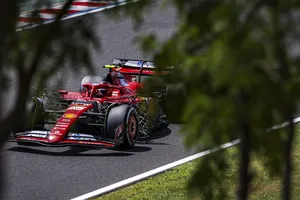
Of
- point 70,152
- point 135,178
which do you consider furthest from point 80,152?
point 135,178

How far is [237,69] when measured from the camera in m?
2.62

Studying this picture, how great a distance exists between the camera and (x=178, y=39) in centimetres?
305

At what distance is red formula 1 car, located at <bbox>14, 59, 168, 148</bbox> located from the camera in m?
11.2

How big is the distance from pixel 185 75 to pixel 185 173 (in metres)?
7.12

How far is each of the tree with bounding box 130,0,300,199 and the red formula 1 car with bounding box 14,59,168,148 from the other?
7733 millimetres

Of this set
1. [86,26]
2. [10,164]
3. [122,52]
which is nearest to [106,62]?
[122,52]

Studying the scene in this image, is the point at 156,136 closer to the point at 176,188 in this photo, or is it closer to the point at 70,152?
the point at 70,152

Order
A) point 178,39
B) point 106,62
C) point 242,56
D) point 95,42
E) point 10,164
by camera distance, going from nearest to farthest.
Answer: point 242,56 → point 178,39 → point 95,42 → point 10,164 → point 106,62

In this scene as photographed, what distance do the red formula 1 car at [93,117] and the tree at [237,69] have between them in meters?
7.73

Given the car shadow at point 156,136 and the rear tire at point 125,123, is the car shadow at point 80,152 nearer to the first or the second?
the rear tire at point 125,123

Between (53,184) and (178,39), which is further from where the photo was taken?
(53,184)

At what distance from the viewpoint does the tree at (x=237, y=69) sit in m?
2.67

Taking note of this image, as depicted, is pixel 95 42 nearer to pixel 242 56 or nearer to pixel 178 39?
pixel 178 39

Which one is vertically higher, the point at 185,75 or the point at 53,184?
the point at 185,75
